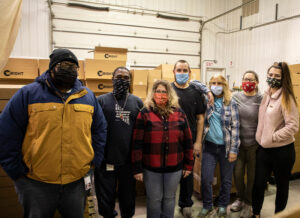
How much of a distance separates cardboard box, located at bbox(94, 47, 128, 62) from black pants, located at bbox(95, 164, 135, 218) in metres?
2.40

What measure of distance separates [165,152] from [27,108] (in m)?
1.07

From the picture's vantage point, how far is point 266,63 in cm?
604

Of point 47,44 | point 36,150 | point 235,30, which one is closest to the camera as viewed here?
point 36,150

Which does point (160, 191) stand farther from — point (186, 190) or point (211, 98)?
point (211, 98)

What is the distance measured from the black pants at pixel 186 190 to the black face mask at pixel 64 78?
1632mm

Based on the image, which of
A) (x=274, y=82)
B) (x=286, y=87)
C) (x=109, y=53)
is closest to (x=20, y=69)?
(x=109, y=53)

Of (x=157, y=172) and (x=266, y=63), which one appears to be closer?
(x=157, y=172)

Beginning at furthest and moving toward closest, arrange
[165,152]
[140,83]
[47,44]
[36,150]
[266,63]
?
[266,63], [47,44], [140,83], [165,152], [36,150]

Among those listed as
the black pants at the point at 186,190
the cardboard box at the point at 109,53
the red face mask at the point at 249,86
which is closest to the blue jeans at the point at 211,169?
→ the black pants at the point at 186,190

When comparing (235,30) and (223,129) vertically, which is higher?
(235,30)

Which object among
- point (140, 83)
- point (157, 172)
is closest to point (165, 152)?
point (157, 172)

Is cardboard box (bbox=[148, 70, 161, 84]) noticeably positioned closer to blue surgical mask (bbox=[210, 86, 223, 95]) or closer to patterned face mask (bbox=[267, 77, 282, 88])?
blue surgical mask (bbox=[210, 86, 223, 95])

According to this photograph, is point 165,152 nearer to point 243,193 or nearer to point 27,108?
point 27,108

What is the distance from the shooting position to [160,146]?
1.75m
